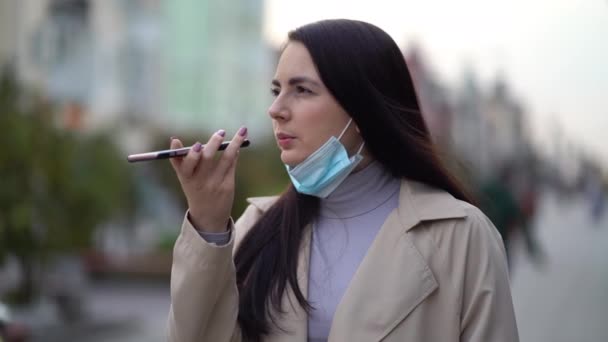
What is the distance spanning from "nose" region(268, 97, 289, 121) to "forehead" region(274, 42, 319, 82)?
0.07 m

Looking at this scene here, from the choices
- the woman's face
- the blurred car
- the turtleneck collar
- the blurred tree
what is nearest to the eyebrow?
the woman's face

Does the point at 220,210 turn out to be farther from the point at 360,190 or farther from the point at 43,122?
the point at 43,122

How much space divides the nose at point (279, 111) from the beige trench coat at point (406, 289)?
315 mm

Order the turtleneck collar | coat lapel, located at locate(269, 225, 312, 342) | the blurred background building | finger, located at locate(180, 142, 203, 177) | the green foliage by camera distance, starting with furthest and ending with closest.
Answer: the green foliage
the blurred background building
the turtleneck collar
coat lapel, located at locate(269, 225, 312, 342)
finger, located at locate(180, 142, 203, 177)

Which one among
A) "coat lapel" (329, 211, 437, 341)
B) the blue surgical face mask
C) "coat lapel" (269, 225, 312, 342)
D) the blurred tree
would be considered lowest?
the blurred tree

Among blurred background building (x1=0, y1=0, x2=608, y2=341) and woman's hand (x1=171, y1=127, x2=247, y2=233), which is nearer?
woman's hand (x1=171, y1=127, x2=247, y2=233)

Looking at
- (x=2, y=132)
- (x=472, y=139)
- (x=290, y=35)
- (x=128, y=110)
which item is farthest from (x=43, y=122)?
(x=290, y=35)

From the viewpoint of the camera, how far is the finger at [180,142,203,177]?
203 centimetres

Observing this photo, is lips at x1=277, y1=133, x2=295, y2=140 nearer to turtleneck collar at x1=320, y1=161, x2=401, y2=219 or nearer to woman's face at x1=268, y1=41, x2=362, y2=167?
woman's face at x1=268, y1=41, x2=362, y2=167

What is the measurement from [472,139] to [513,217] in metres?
0.60

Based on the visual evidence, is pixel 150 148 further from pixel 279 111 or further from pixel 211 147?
pixel 211 147

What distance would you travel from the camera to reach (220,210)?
6.89 ft

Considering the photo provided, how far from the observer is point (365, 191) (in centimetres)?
235

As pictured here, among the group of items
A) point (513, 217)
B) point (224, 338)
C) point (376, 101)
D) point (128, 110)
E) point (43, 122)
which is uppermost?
point (376, 101)
